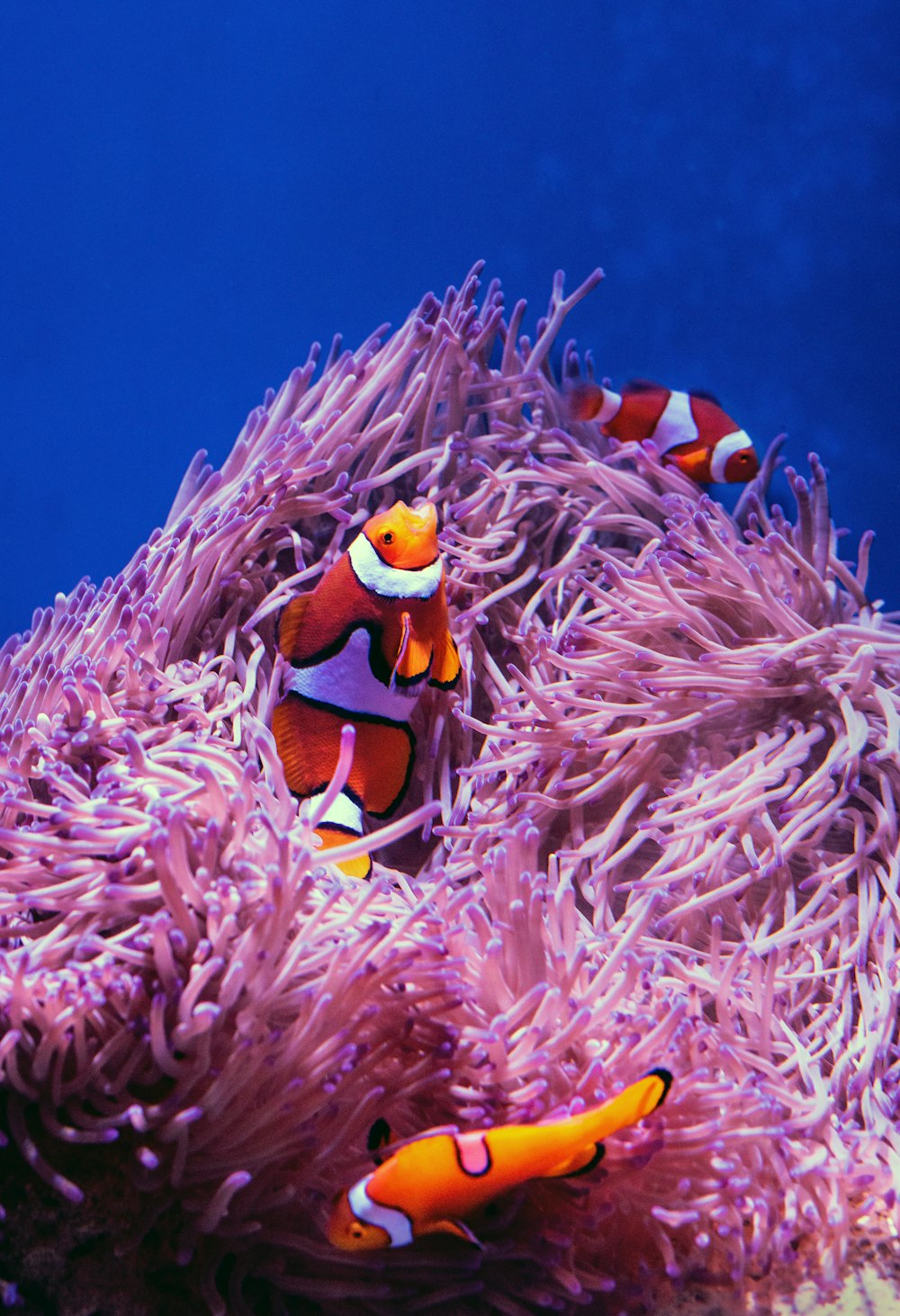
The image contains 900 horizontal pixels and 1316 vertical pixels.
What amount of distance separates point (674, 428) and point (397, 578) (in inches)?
23.2

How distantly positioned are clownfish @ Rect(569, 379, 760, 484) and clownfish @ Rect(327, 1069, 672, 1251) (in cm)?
100

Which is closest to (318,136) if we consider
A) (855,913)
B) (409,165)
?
(409,165)

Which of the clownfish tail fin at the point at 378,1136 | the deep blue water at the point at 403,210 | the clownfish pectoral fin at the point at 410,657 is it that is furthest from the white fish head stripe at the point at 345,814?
the deep blue water at the point at 403,210

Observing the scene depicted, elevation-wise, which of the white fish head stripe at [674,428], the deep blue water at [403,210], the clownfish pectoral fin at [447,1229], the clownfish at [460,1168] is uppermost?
the deep blue water at [403,210]

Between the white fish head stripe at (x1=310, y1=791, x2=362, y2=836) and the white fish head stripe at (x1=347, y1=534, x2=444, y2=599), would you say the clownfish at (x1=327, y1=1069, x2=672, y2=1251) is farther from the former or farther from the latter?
the white fish head stripe at (x1=347, y1=534, x2=444, y2=599)

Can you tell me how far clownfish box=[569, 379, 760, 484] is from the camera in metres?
1.47

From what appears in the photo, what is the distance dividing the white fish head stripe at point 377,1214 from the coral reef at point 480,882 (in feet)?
0.21

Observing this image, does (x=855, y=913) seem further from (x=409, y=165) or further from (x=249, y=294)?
(x=249, y=294)

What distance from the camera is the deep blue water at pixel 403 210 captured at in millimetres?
1753

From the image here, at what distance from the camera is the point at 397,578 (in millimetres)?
1136

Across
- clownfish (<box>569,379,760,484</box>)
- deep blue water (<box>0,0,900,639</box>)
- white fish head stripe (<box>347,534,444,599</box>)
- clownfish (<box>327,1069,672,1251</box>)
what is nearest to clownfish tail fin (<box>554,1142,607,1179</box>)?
clownfish (<box>327,1069,672,1251</box>)

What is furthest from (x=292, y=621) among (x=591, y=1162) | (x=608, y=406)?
(x=591, y=1162)

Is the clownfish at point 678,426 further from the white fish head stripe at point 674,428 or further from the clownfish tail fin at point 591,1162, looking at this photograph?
the clownfish tail fin at point 591,1162

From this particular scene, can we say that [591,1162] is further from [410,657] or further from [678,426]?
[678,426]
